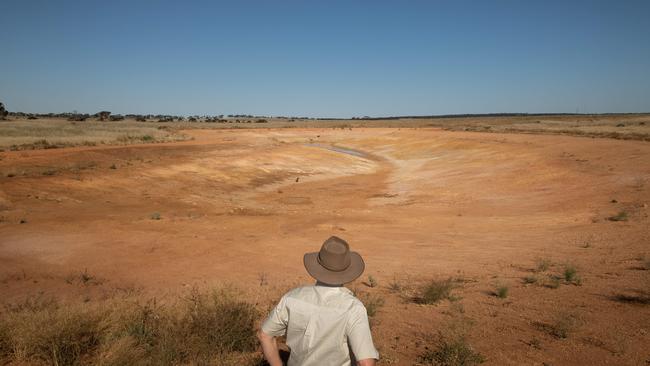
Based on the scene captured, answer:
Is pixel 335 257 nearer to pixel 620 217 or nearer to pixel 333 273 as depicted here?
pixel 333 273

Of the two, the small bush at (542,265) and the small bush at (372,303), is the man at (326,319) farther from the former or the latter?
the small bush at (542,265)

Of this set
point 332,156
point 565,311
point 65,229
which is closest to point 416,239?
point 565,311

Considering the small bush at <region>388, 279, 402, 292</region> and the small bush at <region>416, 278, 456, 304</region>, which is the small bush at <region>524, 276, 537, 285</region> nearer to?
the small bush at <region>416, 278, 456, 304</region>

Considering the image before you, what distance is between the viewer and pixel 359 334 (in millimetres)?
2791

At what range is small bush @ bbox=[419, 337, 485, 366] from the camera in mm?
4414

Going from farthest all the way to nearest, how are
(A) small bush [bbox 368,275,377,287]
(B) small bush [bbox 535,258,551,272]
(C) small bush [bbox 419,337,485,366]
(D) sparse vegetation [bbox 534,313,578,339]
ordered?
(B) small bush [bbox 535,258,551,272] < (A) small bush [bbox 368,275,377,287] < (D) sparse vegetation [bbox 534,313,578,339] < (C) small bush [bbox 419,337,485,366]

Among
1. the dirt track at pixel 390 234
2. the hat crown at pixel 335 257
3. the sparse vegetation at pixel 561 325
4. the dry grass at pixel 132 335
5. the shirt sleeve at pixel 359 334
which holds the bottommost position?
the dirt track at pixel 390 234

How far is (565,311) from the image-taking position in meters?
5.76

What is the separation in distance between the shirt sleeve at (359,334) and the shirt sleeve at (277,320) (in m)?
0.46

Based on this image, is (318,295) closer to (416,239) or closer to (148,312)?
(148,312)

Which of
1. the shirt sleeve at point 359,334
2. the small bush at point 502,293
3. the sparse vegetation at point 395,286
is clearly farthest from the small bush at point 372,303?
the shirt sleeve at point 359,334

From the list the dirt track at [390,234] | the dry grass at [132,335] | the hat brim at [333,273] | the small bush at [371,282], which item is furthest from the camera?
the small bush at [371,282]

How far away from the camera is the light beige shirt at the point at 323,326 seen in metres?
2.80

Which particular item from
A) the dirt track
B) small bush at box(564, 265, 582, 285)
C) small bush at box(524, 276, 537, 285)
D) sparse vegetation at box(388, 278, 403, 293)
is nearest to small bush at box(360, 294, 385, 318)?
the dirt track
